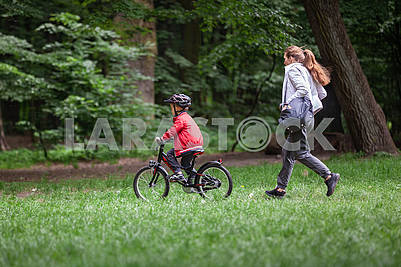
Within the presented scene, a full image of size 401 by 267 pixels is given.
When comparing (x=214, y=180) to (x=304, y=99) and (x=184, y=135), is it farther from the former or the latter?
(x=304, y=99)

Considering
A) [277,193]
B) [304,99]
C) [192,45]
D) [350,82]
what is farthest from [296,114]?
[192,45]

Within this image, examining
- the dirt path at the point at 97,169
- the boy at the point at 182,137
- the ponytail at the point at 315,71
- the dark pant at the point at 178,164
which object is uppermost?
the ponytail at the point at 315,71

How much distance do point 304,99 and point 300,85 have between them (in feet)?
0.73

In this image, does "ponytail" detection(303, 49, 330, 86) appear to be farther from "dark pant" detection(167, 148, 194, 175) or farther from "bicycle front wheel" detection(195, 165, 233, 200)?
"dark pant" detection(167, 148, 194, 175)

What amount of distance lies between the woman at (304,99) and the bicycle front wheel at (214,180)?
64 centimetres

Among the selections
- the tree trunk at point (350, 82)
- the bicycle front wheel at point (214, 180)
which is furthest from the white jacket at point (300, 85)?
the tree trunk at point (350, 82)

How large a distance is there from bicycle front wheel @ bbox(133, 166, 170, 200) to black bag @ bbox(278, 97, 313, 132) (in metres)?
2.12

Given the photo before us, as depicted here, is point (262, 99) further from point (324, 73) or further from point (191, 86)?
point (324, 73)

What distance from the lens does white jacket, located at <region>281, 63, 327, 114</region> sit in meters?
5.93

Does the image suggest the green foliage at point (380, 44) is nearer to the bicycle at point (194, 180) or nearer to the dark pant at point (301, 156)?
the dark pant at point (301, 156)

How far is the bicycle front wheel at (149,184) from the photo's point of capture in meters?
6.55

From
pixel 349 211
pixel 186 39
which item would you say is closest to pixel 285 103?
pixel 349 211

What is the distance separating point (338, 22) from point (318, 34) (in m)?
0.57

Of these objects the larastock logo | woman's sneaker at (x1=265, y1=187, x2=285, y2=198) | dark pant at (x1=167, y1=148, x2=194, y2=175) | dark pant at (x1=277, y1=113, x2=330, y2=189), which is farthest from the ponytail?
the larastock logo
